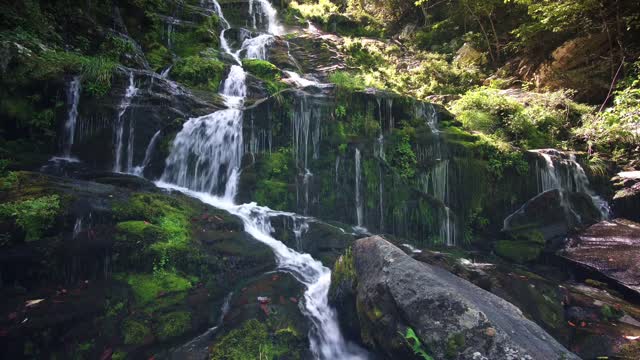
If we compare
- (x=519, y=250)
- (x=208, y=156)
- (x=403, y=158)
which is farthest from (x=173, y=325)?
(x=519, y=250)

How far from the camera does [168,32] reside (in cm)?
1543

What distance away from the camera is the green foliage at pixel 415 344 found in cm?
351

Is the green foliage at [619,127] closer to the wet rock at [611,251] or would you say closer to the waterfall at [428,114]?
Result: the wet rock at [611,251]

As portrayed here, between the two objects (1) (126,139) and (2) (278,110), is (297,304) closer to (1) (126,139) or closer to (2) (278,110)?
(2) (278,110)

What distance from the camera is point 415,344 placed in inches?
141

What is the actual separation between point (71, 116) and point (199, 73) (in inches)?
204

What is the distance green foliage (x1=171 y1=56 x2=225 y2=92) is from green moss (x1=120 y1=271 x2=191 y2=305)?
28.7ft

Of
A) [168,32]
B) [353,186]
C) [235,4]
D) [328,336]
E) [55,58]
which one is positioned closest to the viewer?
[328,336]

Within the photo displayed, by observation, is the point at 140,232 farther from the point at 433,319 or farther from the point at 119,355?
the point at 433,319

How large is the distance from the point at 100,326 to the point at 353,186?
6182 millimetres

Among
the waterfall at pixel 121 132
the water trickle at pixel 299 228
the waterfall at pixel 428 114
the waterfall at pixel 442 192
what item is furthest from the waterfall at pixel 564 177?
the waterfall at pixel 121 132

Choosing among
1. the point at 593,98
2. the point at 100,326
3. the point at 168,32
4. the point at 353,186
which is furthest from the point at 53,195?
the point at 593,98

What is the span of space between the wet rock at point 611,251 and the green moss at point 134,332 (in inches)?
330

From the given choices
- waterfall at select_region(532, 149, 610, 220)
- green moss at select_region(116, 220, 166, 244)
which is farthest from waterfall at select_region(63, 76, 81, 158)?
waterfall at select_region(532, 149, 610, 220)
